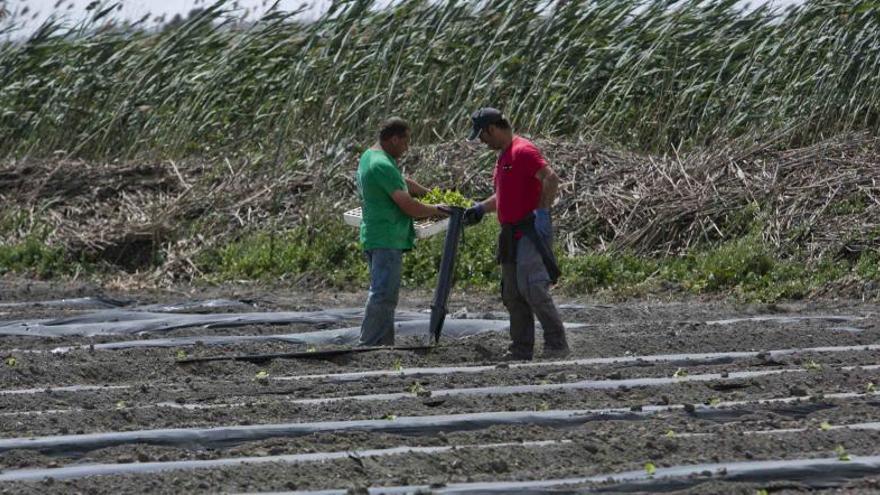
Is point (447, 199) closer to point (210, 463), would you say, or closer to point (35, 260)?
point (210, 463)

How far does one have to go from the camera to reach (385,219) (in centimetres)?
909

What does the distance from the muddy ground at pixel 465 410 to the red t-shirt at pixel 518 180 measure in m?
0.84

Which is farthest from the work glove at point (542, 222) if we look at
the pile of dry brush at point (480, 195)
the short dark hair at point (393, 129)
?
the pile of dry brush at point (480, 195)

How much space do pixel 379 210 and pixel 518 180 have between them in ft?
3.07

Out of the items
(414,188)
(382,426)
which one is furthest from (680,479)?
(414,188)

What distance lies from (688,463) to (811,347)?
333 centimetres

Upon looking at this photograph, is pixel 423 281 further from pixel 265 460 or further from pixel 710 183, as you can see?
pixel 265 460

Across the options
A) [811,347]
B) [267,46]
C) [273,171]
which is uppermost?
[267,46]

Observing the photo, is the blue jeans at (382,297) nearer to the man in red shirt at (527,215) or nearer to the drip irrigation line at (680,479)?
the man in red shirt at (527,215)

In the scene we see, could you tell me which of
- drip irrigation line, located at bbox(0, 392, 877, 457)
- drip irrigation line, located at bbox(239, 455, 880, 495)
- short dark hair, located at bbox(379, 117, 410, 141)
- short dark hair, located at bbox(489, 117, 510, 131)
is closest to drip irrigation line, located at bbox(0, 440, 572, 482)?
drip irrigation line, located at bbox(0, 392, 877, 457)

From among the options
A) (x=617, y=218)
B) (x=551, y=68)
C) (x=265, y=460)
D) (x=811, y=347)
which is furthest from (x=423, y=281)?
(x=265, y=460)

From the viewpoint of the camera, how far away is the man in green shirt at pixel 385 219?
29.4ft

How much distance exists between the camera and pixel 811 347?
28.5 feet

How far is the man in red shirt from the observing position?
856 cm
